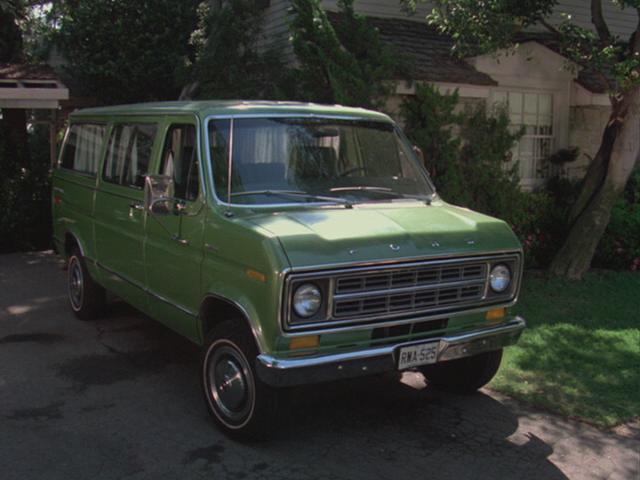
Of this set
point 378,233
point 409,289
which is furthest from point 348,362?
point 378,233

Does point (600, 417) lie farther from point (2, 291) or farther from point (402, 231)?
point (2, 291)

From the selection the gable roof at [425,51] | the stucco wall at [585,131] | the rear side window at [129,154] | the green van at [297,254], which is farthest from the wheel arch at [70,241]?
the stucco wall at [585,131]

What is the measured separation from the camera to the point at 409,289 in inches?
179

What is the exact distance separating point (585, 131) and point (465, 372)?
849 cm

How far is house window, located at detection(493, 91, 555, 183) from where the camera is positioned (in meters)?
12.0

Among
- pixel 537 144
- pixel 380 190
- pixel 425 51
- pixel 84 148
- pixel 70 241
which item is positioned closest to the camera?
pixel 380 190

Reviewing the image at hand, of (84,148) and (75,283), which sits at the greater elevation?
(84,148)

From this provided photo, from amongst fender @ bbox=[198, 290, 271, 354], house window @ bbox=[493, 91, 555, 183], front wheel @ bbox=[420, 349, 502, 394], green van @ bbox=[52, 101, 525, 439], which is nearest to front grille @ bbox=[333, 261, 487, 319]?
green van @ bbox=[52, 101, 525, 439]

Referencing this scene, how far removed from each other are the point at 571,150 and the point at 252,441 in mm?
9429

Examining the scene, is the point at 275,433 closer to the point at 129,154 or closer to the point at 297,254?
the point at 297,254

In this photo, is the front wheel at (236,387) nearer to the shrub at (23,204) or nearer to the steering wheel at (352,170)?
the steering wheel at (352,170)

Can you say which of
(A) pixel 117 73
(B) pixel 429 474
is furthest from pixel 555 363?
(A) pixel 117 73

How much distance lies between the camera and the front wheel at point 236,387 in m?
4.45

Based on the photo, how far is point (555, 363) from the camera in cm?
640
